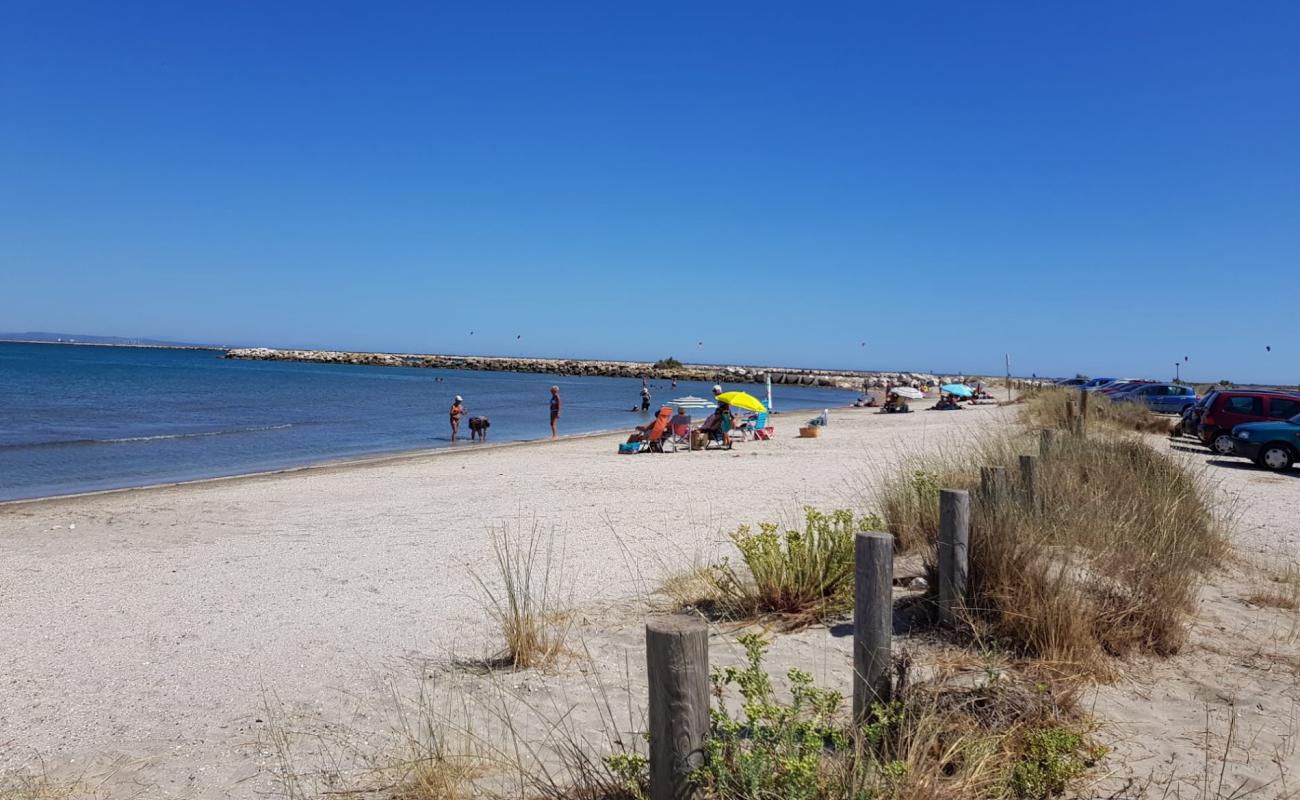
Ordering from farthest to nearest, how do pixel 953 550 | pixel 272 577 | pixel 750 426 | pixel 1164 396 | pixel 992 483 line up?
pixel 1164 396 → pixel 750 426 → pixel 272 577 → pixel 992 483 → pixel 953 550

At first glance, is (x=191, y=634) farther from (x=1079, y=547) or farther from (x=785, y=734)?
(x=1079, y=547)

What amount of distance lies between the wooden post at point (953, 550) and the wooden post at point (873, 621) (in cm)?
129

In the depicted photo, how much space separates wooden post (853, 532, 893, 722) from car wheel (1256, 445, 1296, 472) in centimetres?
1503

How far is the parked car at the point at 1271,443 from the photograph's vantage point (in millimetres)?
14992

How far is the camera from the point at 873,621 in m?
3.72

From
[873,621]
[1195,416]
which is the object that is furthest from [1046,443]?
[1195,416]

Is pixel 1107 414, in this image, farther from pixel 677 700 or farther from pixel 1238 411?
pixel 677 700

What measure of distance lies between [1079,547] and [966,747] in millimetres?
2903

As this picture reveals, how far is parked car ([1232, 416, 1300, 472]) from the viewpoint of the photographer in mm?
14992

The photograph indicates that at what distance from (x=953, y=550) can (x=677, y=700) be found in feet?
9.00

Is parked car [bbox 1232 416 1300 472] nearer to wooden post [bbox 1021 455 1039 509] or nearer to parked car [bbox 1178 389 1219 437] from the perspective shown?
parked car [bbox 1178 389 1219 437]

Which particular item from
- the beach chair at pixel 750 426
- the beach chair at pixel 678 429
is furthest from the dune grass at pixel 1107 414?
the beach chair at pixel 678 429

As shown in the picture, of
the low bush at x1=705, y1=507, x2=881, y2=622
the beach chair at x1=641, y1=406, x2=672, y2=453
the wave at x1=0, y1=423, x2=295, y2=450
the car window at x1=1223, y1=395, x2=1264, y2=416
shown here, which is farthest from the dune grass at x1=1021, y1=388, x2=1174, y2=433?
the wave at x1=0, y1=423, x2=295, y2=450

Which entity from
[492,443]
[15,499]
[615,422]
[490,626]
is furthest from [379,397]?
[490,626]
